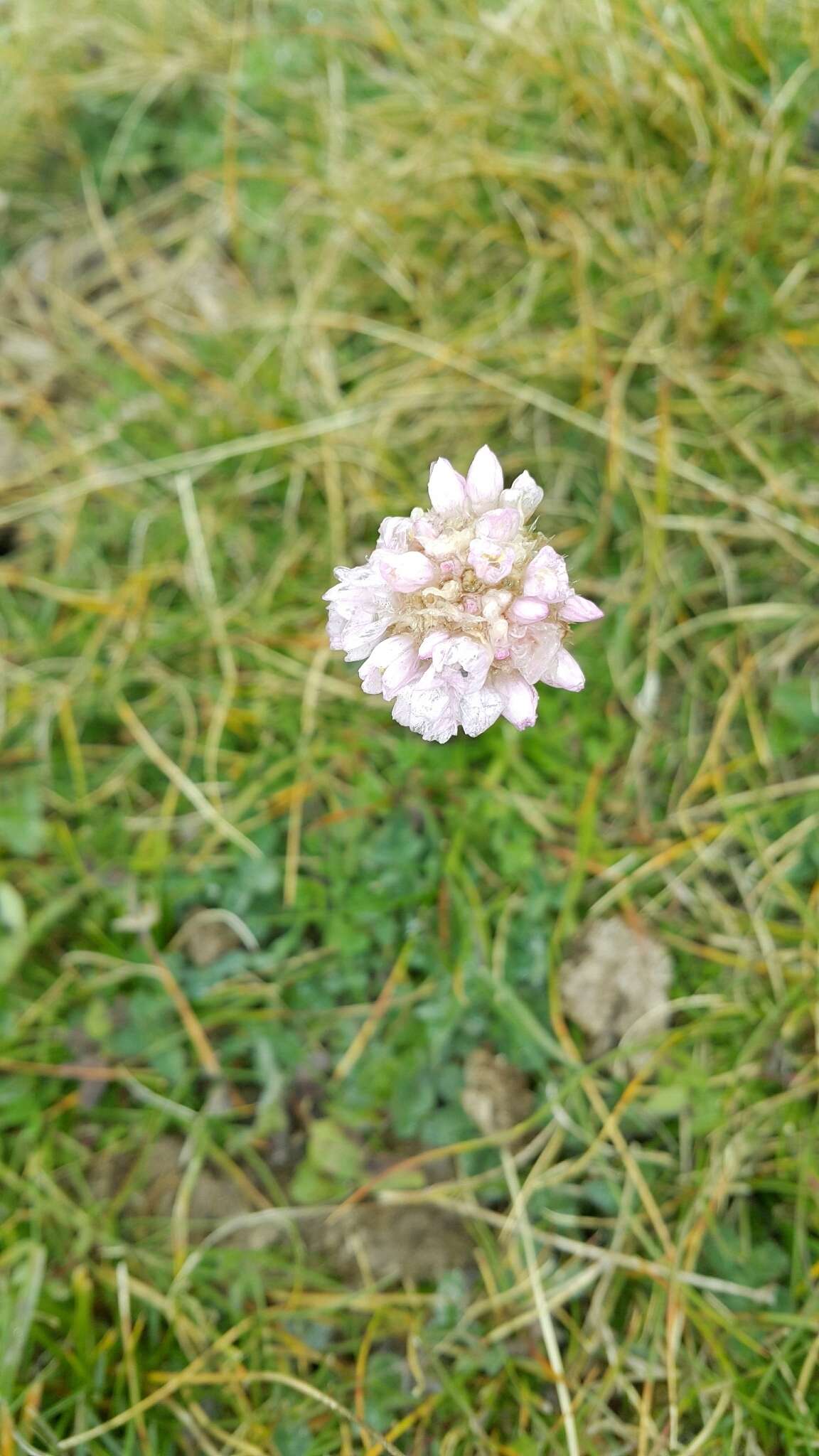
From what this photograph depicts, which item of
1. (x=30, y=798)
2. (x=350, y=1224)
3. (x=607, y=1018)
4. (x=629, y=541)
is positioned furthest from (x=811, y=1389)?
(x=30, y=798)

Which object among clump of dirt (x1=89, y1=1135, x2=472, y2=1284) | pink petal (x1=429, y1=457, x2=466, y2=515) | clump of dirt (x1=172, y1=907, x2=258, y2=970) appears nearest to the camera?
pink petal (x1=429, y1=457, x2=466, y2=515)

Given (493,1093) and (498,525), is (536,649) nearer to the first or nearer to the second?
(498,525)

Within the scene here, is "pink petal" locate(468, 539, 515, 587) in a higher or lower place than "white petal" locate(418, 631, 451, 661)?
higher

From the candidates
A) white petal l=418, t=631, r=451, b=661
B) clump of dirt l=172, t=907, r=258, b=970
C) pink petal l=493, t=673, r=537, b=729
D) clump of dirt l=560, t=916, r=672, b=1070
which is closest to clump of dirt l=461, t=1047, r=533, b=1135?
clump of dirt l=560, t=916, r=672, b=1070

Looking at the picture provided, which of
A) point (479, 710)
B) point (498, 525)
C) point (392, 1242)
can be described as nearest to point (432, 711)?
point (479, 710)

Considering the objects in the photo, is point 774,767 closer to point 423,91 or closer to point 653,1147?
point 653,1147

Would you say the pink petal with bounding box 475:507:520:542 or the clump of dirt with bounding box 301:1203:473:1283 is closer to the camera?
the pink petal with bounding box 475:507:520:542

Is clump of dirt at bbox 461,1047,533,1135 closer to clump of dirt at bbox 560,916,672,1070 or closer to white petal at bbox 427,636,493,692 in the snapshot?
clump of dirt at bbox 560,916,672,1070
